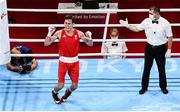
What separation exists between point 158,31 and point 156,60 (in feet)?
1.57

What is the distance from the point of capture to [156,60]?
7.24m

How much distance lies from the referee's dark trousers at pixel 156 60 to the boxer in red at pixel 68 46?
0.93 metres

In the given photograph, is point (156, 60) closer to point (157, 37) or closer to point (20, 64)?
point (157, 37)

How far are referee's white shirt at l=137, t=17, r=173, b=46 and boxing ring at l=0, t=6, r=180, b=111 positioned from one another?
0.60m

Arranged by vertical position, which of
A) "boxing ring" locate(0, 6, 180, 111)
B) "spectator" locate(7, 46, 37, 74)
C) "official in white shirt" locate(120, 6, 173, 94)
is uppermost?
"official in white shirt" locate(120, 6, 173, 94)

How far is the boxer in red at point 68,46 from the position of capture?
6812mm

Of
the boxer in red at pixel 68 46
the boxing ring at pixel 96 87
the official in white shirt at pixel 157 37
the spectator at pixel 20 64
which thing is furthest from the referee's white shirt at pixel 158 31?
the spectator at pixel 20 64

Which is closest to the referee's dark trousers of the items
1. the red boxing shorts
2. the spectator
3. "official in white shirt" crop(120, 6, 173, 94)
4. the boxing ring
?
"official in white shirt" crop(120, 6, 173, 94)

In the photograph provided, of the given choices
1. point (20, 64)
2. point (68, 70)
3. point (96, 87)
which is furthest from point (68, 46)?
point (20, 64)

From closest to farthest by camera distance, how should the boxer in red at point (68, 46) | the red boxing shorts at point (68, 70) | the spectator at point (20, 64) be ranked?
the boxer in red at point (68, 46) → the red boxing shorts at point (68, 70) → the spectator at point (20, 64)

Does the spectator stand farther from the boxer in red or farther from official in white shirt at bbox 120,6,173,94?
official in white shirt at bbox 120,6,173,94

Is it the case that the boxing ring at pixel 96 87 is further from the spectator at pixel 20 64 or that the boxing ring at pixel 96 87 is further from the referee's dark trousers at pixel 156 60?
the referee's dark trousers at pixel 156 60

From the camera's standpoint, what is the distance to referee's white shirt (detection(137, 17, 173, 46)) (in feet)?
23.0

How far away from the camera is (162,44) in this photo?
712 cm
